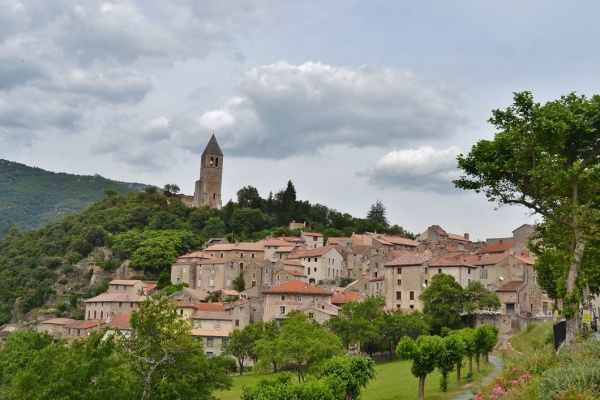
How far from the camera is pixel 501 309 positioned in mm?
71250

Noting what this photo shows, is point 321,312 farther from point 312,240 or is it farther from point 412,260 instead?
point 312,240

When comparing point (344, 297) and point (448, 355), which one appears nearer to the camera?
point (448, 355)

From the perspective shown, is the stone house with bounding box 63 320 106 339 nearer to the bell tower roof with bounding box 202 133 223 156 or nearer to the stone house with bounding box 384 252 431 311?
the stone house with bounding box 384 252 431 311

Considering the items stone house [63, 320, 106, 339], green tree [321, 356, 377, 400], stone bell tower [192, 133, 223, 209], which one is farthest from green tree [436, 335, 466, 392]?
stone bell tower [192, 133, 223, 209]

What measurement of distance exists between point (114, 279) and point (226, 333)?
40980 mm

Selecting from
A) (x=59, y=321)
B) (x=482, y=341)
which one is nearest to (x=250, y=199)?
(x=59, y=321)

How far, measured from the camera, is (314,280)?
95.9 m

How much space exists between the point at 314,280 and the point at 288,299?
19404 millimetres

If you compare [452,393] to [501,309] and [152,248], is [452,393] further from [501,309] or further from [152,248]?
[152,248]

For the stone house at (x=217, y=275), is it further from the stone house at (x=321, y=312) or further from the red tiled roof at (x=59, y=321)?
the stone house at (x=321, y=312)

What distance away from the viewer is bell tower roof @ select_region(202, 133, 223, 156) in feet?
515

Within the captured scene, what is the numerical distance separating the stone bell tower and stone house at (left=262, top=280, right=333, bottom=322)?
7395cm

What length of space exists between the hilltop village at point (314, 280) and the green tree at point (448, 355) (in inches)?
1002

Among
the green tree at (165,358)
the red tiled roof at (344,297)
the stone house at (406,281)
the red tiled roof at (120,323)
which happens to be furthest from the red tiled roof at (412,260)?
the green tree at (165,358)
